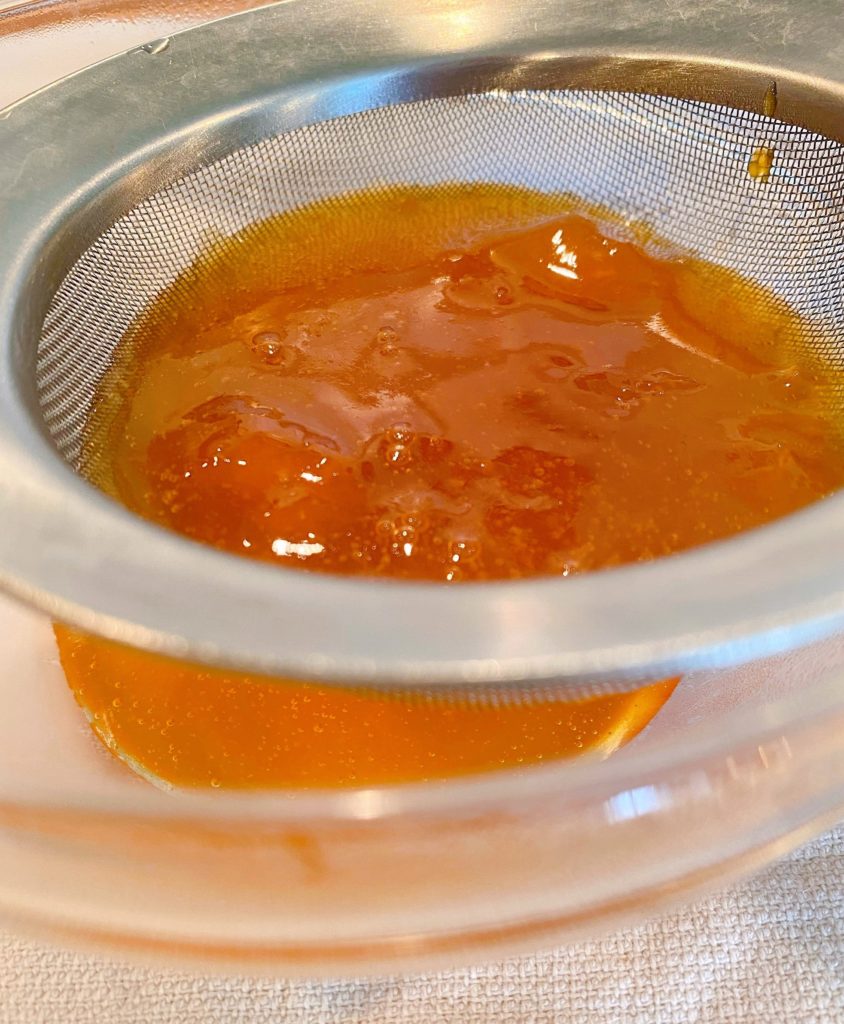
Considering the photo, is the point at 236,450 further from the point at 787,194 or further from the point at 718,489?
the point at 787,194

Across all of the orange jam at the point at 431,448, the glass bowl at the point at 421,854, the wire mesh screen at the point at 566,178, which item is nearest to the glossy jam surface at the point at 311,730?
the orange jam at the point at 431,448

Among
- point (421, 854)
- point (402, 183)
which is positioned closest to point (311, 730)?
point (421, 854)

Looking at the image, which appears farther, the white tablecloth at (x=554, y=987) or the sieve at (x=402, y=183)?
the white tablecloth at (x=554, y=987)

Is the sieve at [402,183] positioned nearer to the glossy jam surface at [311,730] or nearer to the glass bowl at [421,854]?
the glass bowl at [421,854]

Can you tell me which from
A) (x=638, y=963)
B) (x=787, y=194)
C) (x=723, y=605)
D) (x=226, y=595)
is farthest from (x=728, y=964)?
(x=787, y=194)

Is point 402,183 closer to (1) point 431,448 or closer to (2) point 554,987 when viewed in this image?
(1) point 431,448

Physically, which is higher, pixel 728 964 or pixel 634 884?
pixel 634 884

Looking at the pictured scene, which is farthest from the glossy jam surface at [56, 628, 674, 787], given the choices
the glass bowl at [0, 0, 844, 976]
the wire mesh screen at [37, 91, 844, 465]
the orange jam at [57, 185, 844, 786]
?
the wire mesh screen at [37, 91, 844, 465]
